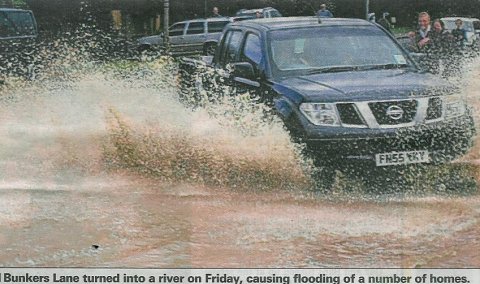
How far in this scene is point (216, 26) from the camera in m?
6.07

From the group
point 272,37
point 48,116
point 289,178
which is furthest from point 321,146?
point 48,116

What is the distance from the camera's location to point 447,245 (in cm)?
582

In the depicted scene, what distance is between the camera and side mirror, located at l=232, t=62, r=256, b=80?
5.99 m

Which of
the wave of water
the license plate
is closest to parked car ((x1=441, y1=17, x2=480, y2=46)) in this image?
Answer: the wave of water

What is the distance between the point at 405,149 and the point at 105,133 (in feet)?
5.95

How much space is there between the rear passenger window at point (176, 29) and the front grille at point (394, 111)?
1.24 m

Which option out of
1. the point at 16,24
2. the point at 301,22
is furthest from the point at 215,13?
the point at 16,24

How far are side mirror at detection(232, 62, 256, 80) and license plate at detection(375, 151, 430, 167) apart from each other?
3.02 feet

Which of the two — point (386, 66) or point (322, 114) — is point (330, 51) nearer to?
point (386, 66)

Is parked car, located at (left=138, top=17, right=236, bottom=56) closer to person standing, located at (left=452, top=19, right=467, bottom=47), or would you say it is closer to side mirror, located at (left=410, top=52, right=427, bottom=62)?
side mirror, located at (left=410, top=52, right=427, bottom=62)

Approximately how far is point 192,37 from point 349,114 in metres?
1.10

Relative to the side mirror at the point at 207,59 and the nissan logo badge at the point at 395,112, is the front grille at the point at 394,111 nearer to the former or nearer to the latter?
the nissan logo badge at the point at 395,112

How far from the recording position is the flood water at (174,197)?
5793 mm

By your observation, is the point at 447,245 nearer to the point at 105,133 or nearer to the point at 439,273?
the point at 439,273
